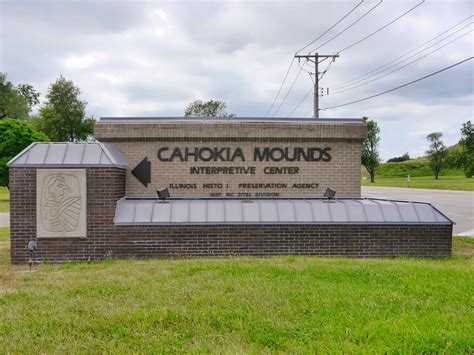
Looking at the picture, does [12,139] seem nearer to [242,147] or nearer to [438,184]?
[242,147]

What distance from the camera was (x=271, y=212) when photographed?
8875 millimetres

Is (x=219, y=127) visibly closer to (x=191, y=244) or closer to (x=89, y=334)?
(x=191, y=244)

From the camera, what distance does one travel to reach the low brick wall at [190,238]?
331 inches

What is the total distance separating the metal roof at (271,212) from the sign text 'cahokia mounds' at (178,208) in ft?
0.07

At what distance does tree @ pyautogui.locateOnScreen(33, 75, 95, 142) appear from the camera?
40697 mm

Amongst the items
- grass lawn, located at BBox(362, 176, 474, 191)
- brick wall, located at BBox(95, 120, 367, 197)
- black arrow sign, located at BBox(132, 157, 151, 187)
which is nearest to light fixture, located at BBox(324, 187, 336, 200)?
brick wall, located at BBox(95, 120, 367, 197)

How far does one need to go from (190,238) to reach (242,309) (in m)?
4.02

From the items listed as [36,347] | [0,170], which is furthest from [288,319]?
[0,170]

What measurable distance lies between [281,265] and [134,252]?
10.4 ft

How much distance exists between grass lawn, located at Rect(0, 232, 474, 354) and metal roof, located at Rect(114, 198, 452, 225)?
1722 mm

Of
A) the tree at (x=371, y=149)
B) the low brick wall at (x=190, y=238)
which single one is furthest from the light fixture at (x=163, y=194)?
the tree at (x=371, y=149)

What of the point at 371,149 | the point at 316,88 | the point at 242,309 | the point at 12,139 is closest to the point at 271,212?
the point at 242,309

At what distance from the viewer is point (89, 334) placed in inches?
161

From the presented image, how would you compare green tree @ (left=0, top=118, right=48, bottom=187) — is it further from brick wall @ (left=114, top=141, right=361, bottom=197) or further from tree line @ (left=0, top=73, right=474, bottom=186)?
brick wall @ (left=114, top=141, right=361, bottom=197)
